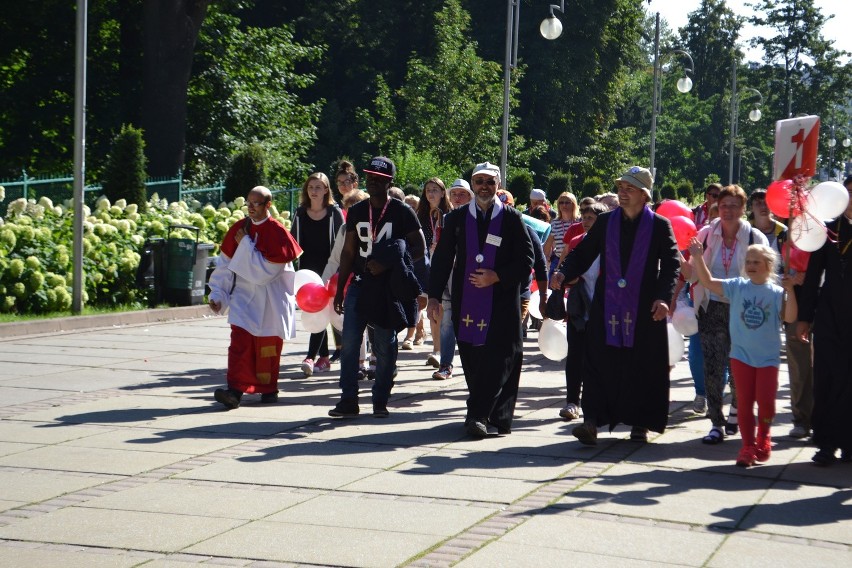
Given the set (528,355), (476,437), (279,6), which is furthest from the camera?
(279,6)

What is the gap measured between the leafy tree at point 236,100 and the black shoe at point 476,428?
Result: 28018 mm

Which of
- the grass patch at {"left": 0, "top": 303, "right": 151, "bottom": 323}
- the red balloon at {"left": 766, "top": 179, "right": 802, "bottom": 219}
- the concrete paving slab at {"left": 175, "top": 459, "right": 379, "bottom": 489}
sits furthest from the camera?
the grass patch at {"left": 0, "top": 303, "right": 151, "bottom": 323}

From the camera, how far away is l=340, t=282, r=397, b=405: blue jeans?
9.98 m

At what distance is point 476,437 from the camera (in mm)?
9250

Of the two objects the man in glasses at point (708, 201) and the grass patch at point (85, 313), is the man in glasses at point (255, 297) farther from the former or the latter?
the grass patch at point (85, 313)

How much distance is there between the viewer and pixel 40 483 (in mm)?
7371

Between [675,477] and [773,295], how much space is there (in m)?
1.47

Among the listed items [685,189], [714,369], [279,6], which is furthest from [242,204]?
[685,189]

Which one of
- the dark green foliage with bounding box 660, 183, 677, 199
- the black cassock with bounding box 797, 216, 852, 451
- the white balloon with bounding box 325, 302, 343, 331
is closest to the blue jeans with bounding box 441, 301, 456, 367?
the white balloon with bounding box 325, 302, 343, 331

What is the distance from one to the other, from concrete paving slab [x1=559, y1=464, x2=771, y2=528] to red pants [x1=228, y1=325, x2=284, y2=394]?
346 cm

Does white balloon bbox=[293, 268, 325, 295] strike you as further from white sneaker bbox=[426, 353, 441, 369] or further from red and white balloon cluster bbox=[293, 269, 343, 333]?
white sneaker bbox=[426, 353, 441, 369]

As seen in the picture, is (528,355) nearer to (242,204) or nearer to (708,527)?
(708,527)

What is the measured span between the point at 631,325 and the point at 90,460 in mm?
3551

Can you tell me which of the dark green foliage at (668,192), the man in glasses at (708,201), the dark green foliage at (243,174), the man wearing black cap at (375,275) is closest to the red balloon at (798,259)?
the man wearing black cap at (375,275)
